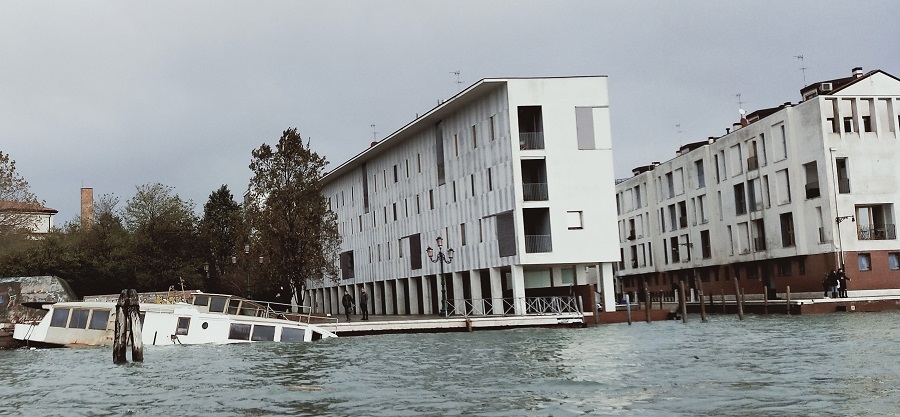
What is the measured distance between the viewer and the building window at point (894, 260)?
58531 mm

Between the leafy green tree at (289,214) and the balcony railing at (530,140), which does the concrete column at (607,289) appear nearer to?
the balcony railing at (530,140)

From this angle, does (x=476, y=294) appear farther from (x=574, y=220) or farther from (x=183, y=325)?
(x=183, y=325)

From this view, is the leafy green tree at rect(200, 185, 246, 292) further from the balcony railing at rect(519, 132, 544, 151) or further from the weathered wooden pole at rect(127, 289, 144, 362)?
the weathered wooden pole at rect(127, 289, 144, 362)

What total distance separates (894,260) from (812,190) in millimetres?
6307

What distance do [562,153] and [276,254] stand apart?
1591cm

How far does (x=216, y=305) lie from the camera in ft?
128

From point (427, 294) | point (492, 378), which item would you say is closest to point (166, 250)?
point (427, 294)

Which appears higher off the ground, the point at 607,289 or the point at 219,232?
the point at 219,232

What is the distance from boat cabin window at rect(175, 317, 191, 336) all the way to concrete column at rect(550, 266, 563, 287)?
20.9 m

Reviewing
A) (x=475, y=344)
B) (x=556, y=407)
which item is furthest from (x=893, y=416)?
(x=475, y=344)

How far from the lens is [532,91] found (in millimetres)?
49281

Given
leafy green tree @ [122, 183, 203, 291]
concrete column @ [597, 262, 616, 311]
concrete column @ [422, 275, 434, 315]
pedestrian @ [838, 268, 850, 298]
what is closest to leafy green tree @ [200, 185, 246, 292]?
leafy green tree @ [122, 183, 203, 291]

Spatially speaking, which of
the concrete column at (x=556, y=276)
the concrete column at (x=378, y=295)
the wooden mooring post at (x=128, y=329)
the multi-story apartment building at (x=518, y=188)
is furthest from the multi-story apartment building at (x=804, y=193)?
the wooden mooring post at (x=128, y=329)

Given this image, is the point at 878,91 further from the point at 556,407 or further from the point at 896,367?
the point at 556,407
